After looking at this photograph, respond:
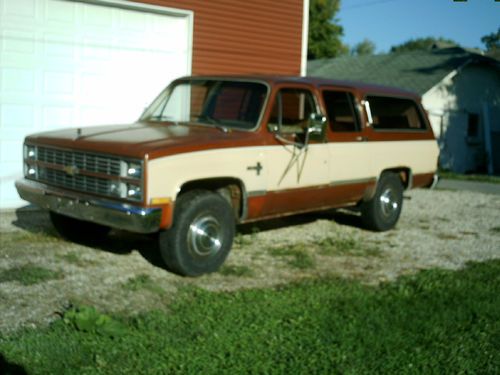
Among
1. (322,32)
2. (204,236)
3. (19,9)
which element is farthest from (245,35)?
(322,32)

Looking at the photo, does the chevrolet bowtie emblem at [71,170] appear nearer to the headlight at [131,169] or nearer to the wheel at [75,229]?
the headlight at [131,169]

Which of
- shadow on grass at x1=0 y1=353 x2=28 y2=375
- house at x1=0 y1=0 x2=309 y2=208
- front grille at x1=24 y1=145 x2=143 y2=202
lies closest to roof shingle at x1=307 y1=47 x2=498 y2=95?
house at x1=0 y1=0 x2=309 y2=208

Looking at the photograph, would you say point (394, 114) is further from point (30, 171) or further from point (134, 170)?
point (30, 171)

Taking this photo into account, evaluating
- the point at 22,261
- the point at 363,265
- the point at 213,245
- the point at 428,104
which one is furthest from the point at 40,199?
the point at 428,104

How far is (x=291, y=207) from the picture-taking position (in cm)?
710

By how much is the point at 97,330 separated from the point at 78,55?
577 centimetres

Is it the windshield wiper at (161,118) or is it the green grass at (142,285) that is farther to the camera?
the windshield wiper at (161,118)

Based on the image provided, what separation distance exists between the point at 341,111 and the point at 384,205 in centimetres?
159

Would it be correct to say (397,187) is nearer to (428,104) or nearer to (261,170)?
(261,170)

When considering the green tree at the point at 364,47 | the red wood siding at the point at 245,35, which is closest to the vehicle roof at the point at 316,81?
the red wood siding at the point at 245,35

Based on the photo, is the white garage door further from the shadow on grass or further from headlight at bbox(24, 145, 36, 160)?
the shadow on grass

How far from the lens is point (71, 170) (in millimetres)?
6000

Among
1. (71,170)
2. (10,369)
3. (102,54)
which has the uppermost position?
(102,54)

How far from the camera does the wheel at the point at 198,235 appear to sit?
5.86 m
